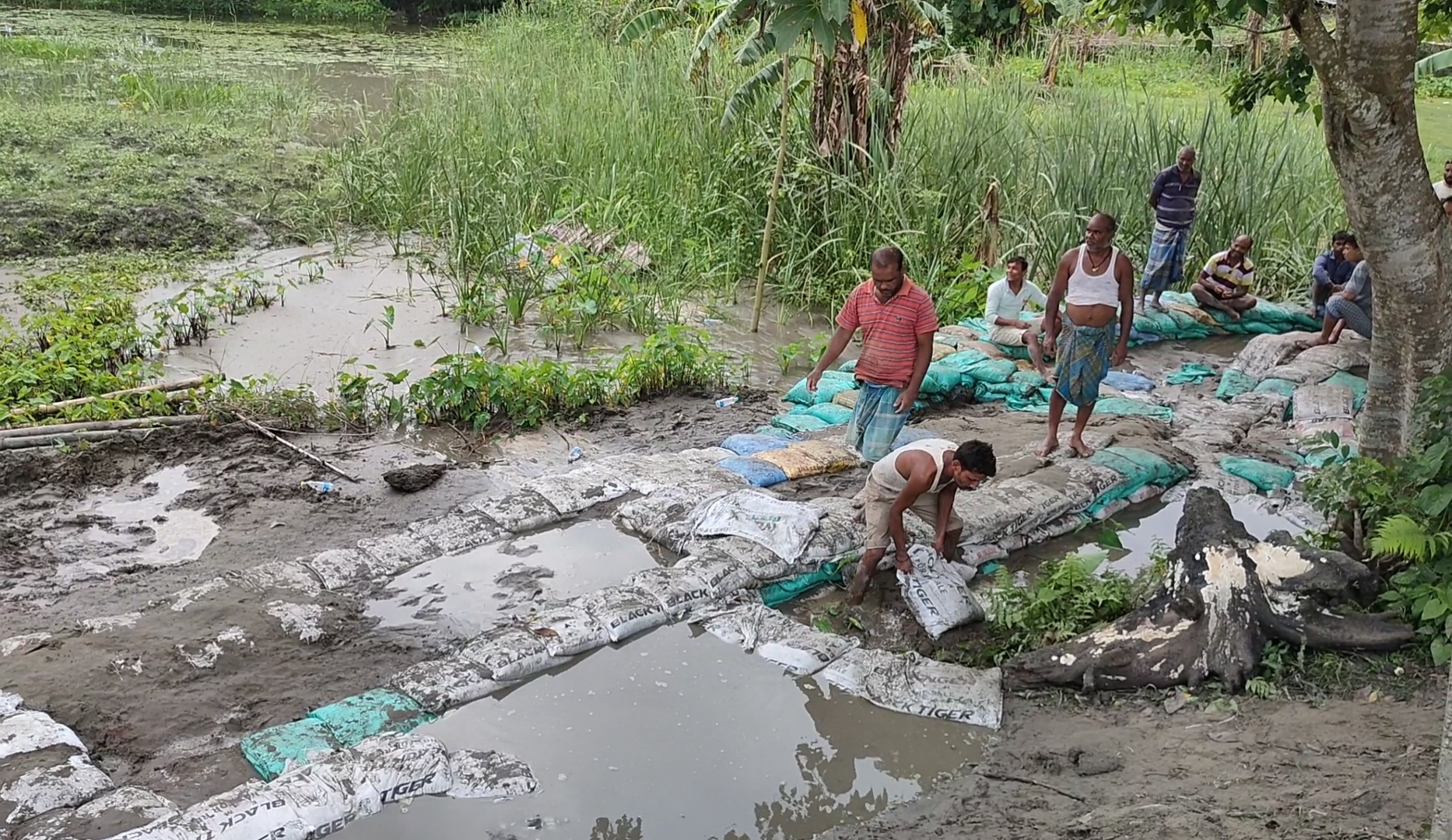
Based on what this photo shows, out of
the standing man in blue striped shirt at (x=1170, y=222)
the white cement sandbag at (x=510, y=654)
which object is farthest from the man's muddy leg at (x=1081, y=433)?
the white cement sandbag at (x=510, y=654)

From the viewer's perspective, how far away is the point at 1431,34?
19.3 feet

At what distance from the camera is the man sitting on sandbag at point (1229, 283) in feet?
24.2

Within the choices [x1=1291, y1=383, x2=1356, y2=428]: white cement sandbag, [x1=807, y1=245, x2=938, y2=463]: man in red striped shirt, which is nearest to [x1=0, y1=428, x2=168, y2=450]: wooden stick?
[x1=807, y1=245, x2=938, y2=463]: man in red striped shirt

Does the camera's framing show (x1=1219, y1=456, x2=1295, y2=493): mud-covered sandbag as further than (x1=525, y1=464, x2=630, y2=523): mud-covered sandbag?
Yes

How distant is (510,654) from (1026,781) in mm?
1618

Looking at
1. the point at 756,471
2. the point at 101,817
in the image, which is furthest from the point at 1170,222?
the point at 101,817

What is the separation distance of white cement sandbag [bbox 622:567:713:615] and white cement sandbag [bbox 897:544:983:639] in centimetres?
73

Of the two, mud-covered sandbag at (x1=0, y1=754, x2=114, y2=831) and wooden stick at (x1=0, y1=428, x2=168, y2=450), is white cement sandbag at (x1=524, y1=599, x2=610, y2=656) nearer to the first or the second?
mud-covered sandbag at (x1=0, y1=754, x2=114, y2=831)

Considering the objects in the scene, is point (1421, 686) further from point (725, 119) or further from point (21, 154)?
point (21, 154)

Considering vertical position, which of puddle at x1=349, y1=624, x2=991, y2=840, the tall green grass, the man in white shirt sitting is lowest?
puddle at x1=349, y1=624, x2=991, y2=840

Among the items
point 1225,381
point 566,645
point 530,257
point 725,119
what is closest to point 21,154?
point 530,257

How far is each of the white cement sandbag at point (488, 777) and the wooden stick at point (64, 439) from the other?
2.83 meters

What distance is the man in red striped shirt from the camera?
4805 millimetres

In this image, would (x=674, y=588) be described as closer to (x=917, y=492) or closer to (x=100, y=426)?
(x=917, y=492)
